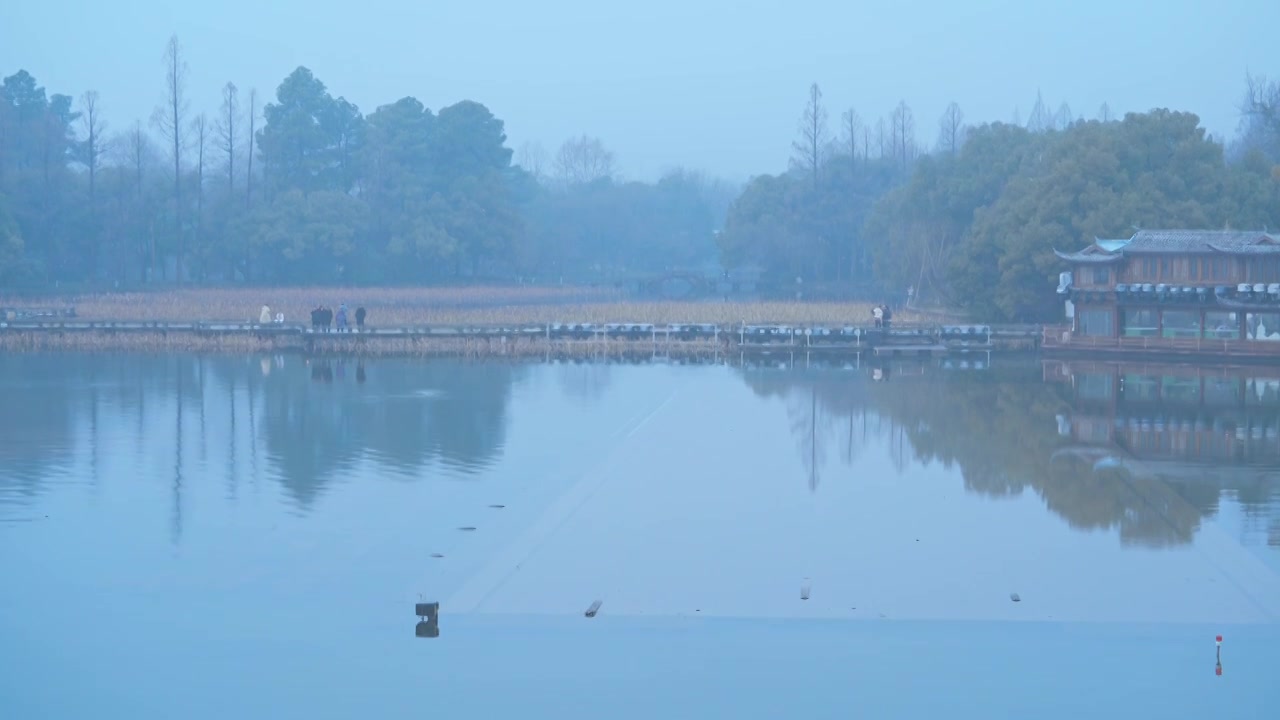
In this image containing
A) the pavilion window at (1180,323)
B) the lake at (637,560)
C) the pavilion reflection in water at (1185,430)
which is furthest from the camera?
the pavilion window at (1180,323)

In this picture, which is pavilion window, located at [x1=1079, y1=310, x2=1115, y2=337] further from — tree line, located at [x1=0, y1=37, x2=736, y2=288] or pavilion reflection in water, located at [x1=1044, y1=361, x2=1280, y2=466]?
tree line, located at [x1=0, y1=37, x2=736, y2=288]

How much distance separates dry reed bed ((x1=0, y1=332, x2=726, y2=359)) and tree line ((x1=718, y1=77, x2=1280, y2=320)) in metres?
10.6

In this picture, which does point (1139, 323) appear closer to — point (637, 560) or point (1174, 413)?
point (1174, 413)

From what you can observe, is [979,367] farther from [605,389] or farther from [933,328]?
[605,389]

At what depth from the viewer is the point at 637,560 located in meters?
12.9

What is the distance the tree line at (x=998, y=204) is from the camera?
40.2 meters

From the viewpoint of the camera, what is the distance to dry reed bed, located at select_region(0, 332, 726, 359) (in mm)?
36688

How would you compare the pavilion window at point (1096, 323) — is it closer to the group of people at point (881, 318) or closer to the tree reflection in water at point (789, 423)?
the tree reflection in water at point (789, 423)

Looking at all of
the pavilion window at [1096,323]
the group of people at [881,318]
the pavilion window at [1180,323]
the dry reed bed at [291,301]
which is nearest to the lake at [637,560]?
the pavilion window at [1180,323]

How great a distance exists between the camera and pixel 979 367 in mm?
33688

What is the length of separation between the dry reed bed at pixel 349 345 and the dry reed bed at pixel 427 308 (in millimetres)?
3069

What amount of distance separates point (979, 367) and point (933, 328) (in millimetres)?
5668

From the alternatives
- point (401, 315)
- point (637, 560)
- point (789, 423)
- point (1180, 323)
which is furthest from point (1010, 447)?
point (401, 315)

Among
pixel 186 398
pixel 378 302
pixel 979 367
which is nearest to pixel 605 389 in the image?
pixel 186 398
